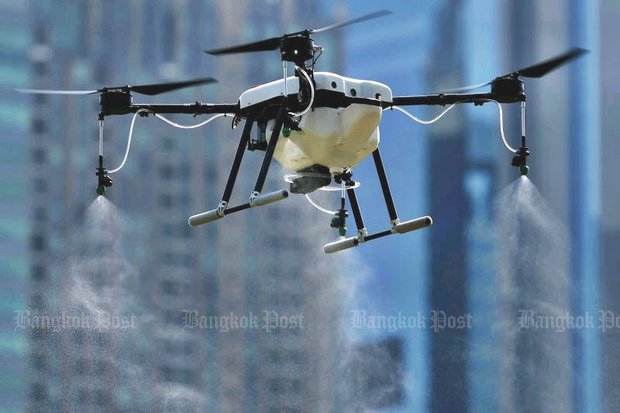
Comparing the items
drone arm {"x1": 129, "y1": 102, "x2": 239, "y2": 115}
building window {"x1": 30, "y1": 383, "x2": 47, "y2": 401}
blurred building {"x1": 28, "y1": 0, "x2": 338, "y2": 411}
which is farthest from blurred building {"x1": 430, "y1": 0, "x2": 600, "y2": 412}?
drone arm {"x1": 129, "y1": 102, "x2": 239, "y2": 115}

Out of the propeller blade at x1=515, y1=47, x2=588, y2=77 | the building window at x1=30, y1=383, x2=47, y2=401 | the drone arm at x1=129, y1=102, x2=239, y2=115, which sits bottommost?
the building window at x1=30, y1=383, x2=47, y2=401

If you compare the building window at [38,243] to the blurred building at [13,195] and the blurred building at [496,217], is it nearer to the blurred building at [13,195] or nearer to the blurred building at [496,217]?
the blurred building at [13,195]

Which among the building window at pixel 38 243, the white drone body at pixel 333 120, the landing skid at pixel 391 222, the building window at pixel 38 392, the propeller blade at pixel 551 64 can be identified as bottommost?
the building window at pixel 38 392

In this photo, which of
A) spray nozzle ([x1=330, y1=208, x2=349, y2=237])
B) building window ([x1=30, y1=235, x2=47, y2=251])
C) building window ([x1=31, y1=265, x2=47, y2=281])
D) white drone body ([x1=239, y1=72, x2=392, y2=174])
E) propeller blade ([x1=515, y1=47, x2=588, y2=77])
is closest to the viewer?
propeller blade ([x1=515, y1=47, x2=588, y2=77])

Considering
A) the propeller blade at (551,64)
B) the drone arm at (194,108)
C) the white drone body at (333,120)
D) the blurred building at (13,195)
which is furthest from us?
the blurred building at (13,195)

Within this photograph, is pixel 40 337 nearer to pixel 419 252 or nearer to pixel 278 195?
pixel 419 252

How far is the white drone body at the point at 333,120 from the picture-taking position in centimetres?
739

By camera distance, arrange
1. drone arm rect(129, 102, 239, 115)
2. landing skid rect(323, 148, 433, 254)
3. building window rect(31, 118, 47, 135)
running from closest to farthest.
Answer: landing skid rect(323, 148, 433, 254)
drone arm rect(129, 102, 239, 115)
building window rect(31, 118, 47, 135)

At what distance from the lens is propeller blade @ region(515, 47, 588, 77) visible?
7.25m

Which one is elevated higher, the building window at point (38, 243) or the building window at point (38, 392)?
the building window at point (38, 243)

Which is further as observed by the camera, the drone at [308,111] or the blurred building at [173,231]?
the blurred building at [173,231]

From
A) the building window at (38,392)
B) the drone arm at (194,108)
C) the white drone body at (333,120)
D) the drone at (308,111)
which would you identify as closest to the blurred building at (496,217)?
the building window at (38,392)

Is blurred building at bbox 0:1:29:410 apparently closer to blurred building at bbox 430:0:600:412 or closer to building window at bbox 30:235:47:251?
building window at bbox 30:235:47:251

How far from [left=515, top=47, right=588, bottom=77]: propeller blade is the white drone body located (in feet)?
2.42
